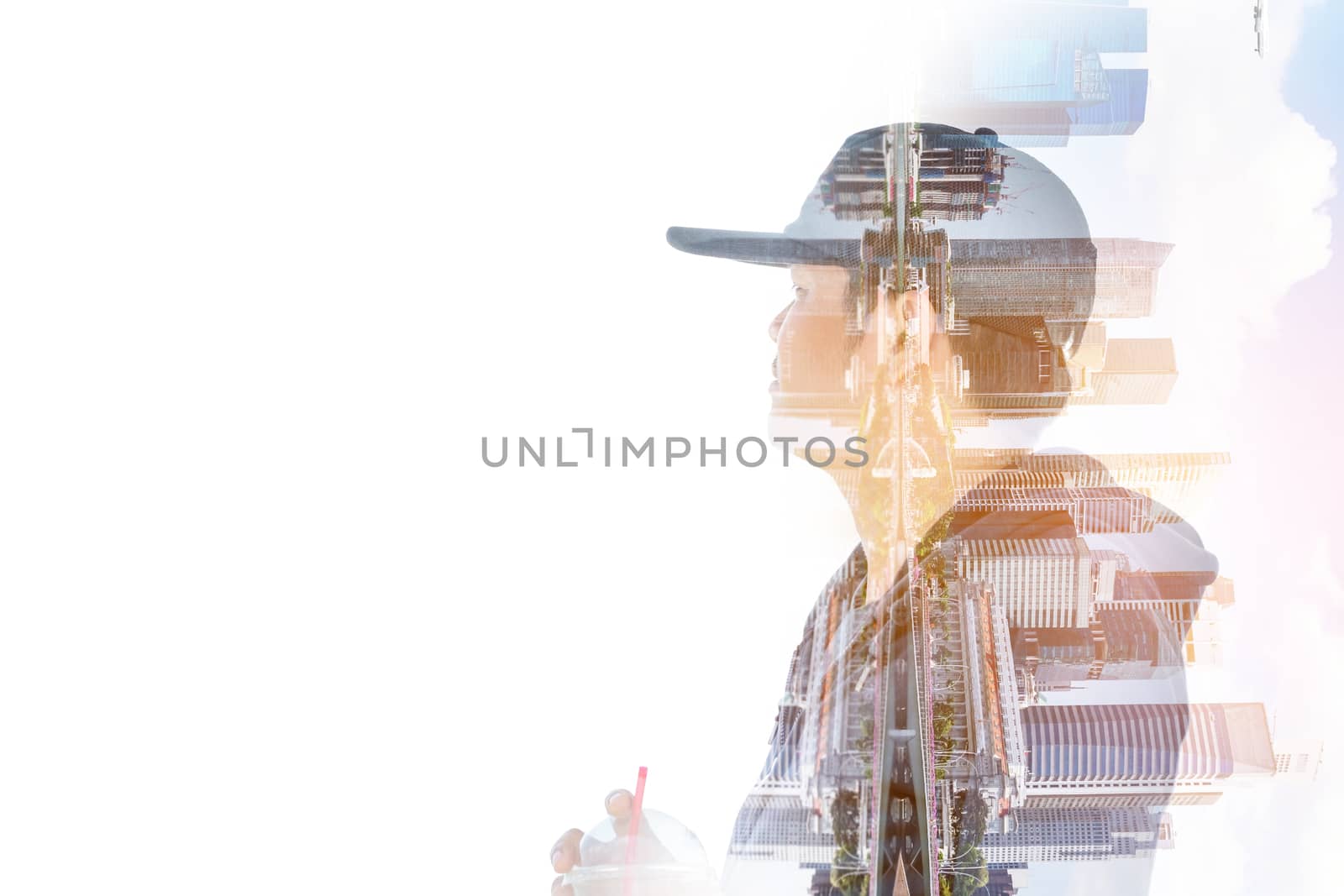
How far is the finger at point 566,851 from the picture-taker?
10.5ft

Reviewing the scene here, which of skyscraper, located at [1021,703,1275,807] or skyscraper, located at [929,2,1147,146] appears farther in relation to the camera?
skyscraper, located at [1021,703,1275,807]

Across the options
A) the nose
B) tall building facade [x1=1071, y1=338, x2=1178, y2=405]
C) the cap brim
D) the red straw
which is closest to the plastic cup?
the red straw

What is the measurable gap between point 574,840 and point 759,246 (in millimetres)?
2782

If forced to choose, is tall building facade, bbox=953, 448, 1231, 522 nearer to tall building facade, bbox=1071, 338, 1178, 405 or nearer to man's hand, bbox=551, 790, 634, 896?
tall building facade, bbox=1071, 338, 1178, 405

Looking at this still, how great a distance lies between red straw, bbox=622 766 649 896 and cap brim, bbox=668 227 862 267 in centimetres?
236

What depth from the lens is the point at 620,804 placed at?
325cm

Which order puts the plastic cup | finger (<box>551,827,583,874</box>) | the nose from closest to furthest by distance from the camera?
the plastic cup < finger (<box>551,827,583,874</box>) < the nose

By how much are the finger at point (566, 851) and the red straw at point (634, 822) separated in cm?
22

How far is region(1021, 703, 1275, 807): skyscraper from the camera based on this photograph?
329 centimetres

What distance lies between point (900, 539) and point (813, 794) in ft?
3.98

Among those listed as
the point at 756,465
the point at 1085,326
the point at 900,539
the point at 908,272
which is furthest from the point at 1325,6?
the point at 756,465

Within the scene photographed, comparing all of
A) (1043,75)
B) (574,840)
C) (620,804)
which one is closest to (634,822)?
(620,804)

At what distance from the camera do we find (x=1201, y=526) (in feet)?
11.0

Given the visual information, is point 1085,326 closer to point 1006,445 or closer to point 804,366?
point 1006,445
